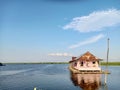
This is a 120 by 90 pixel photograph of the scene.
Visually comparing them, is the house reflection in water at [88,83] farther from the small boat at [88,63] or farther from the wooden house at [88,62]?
the wooden house at [88,62]

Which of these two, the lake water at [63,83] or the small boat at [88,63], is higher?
the small boat at [88,63]

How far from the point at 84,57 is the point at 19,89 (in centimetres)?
3162

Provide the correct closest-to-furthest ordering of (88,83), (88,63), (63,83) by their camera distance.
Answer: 1. (88,83)
2. (63,83)
3. (88,63)

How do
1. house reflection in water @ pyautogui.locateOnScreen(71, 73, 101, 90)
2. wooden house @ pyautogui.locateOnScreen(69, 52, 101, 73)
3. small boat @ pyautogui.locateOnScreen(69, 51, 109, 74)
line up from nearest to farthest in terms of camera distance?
house reflection in water @ pyautogui.locateOnScreen(71, 73, 101, 90) → small boat @ pyautogui.locateOnScreen(69, 51, 109, 74) → wooden house @ pyautogui.locateOnScreen(69, 52, 101, 73)

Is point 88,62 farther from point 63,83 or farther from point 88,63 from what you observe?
point 63,83

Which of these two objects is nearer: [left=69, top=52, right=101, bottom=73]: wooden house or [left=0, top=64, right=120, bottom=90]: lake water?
[left=0, top=64, right=120, bottom=90]: lake water

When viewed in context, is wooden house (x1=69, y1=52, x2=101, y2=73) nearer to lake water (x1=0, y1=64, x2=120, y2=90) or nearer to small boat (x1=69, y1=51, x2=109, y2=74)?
small boat (x1=69, y1=51, x2=109, y2=74)

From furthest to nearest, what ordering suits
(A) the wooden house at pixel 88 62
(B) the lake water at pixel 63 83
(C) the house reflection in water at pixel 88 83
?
(A) the wooden house at pixel 88 62
(B) the lake water at pixel 63 83
(C) the house reflection in water at pixel 88 83

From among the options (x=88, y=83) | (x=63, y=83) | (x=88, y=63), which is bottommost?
(x=63, y=83)

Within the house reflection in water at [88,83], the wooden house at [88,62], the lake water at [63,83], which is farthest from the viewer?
the wooden house at [88,62]

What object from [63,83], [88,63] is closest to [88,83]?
[63,83]

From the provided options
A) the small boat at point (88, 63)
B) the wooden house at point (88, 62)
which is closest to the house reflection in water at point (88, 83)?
the small boat at point (88, 63)

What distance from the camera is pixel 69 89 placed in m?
39.0

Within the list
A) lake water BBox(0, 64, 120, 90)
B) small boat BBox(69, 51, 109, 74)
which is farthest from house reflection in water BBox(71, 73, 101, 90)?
small boat BBox(69, 51, 109, 74)
